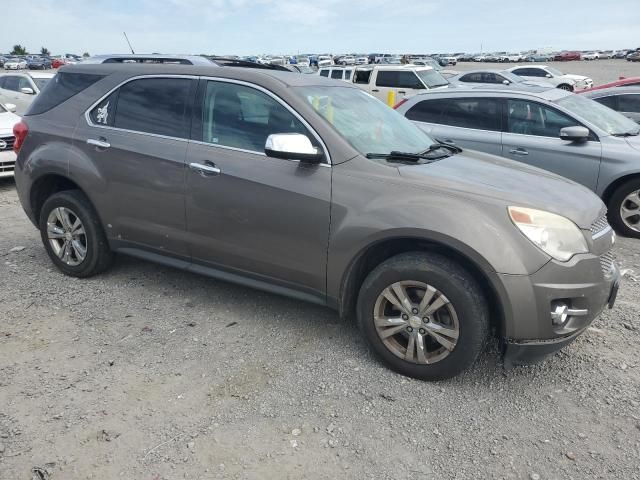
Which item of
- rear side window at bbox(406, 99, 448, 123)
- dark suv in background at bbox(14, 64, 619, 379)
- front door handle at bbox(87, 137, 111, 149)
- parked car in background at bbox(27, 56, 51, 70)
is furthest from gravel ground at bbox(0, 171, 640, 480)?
parked car in background at bbox(27, 56, 51, 70)

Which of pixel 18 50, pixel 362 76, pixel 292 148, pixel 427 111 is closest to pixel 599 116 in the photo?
pixel 427 111

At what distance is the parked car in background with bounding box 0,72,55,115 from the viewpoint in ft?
43.7

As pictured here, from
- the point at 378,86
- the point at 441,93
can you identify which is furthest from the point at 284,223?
the point at 378,86

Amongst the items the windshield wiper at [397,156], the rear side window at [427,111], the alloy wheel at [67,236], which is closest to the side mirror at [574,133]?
the rear side window at [427,111]

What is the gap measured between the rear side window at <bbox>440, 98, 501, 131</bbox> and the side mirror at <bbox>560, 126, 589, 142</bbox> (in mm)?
890

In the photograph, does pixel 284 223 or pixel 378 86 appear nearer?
pixel 284 223

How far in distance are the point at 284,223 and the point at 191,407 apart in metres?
1.21

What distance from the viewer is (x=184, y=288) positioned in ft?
14.9

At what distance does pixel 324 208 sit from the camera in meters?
3.30

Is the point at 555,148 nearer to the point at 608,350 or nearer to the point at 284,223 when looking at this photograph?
the point at 608,350

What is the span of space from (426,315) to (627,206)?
4.22 m

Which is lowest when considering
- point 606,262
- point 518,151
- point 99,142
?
point 606,262

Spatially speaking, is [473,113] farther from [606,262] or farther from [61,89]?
[61,89]

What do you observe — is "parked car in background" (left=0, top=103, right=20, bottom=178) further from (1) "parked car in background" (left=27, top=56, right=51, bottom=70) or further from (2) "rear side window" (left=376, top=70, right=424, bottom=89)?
(1) "parked car in background" (left=27, top=56, right=51, bottom=70)
